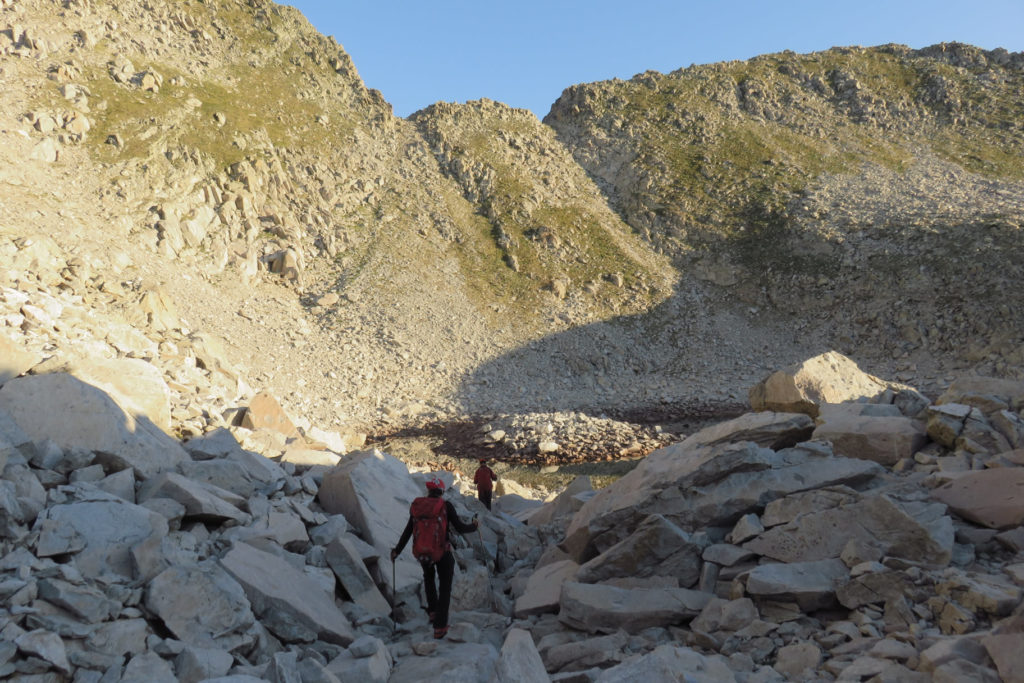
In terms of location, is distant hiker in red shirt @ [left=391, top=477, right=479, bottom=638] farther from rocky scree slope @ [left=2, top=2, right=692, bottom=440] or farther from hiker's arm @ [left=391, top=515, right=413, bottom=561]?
rocky scree slope @ [left=2, top=2, right=692, bottom=440]

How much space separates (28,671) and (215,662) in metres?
1.30

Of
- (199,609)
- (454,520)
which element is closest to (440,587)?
(454,520)

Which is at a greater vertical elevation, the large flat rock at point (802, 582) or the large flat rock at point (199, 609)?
the large flat rock at point (199, 609)

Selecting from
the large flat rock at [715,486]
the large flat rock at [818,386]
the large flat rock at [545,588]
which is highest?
the large flat rock at [818,386]

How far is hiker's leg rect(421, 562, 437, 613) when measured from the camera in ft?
26.0

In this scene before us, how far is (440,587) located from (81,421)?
18.2 feet

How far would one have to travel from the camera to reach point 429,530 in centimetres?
768

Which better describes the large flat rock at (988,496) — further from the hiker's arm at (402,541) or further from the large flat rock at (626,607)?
the hiker's arm at (402,541)

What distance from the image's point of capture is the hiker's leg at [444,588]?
743cm

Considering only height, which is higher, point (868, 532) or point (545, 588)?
point (868, 532)

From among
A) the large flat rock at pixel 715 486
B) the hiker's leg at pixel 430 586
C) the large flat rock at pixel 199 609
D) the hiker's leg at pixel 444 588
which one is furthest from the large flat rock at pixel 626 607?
the large flat rock at pixel 199 609

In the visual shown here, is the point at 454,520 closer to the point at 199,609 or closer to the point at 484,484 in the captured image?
the point at 199,609

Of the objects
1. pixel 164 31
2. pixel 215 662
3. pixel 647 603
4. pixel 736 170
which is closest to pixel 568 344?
pixel 736 170

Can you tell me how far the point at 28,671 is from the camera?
173 inches
